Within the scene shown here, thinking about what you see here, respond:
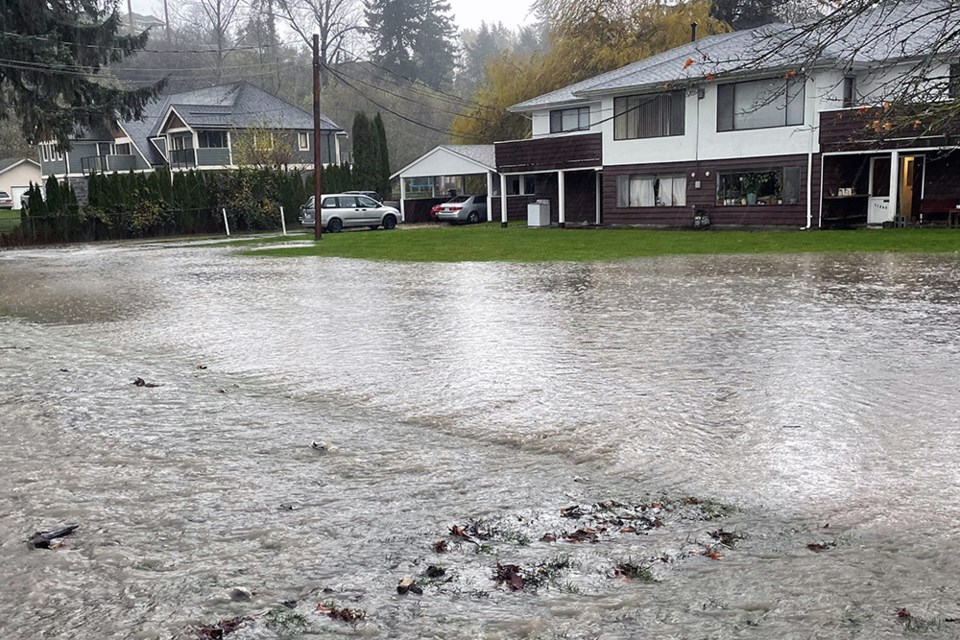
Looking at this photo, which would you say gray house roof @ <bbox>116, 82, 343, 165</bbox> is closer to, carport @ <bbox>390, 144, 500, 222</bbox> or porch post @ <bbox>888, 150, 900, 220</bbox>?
carport @ <bbox>390, 144, 500, 222</bbox>

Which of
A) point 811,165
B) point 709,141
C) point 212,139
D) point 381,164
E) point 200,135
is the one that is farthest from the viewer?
point 212,139

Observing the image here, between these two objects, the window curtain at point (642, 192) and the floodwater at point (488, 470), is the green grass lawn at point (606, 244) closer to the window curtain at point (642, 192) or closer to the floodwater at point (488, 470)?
the window curtain at point (642, 192)

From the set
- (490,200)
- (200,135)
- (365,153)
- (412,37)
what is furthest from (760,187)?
(412,37)

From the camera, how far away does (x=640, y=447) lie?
6551 millimetres

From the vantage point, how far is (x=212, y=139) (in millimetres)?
57750

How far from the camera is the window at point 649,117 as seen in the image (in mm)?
32438

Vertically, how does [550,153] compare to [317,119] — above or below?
below

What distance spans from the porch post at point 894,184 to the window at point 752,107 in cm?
330

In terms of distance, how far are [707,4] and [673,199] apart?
1744cm

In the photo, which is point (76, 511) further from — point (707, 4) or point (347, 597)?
point (707, 4)

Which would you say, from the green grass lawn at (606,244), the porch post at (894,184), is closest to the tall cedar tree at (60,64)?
the green grass lawn at (606,244)

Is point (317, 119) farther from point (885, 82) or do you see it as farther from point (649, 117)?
point (885, 82)

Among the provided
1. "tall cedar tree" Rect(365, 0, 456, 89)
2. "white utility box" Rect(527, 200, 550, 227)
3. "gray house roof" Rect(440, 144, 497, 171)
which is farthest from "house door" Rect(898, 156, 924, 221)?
"tall cedar tree" Rect(365, 0, 456, 89)

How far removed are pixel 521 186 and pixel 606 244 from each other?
16839mm
